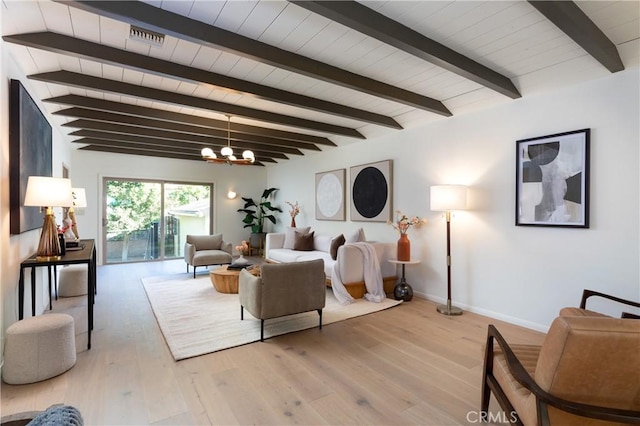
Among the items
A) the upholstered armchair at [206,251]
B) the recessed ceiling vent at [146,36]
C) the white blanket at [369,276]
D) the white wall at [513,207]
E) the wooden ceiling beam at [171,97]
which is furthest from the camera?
the upholstered armchair at [206,251]

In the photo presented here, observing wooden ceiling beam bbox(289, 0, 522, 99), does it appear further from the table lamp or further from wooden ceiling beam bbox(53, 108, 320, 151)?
wooden ceiling beam bbox(53, 108, 320, 151)

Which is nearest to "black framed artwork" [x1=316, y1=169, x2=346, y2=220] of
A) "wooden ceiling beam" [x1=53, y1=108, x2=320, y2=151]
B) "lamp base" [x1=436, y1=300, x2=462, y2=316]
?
"wooden ceiling beam" [x1=53, y1=108, x2=320, y2=151]

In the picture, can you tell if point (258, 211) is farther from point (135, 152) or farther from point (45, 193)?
point (45, 193)


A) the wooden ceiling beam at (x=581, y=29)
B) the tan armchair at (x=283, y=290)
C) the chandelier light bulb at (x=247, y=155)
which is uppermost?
the wooden ceiling beam at (x=581, y=29)

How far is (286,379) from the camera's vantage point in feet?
7.48

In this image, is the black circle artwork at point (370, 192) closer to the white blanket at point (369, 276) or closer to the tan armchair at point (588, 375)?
the white blanket at point (369, 276)

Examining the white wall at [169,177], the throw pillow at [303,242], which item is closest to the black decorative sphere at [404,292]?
the throw pillow at [303,242]

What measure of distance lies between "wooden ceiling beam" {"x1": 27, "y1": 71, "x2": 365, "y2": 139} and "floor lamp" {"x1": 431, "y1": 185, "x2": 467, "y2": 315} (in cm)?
202

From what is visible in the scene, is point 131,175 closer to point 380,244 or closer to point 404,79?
point 380,244

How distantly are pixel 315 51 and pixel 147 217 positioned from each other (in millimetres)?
6270

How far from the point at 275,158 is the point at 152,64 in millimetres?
5129

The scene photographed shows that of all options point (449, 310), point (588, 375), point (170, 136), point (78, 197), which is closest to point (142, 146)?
point (170, 136)

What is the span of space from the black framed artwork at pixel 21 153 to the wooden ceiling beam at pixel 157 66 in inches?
18.7

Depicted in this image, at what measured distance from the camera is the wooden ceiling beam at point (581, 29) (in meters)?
1.88
